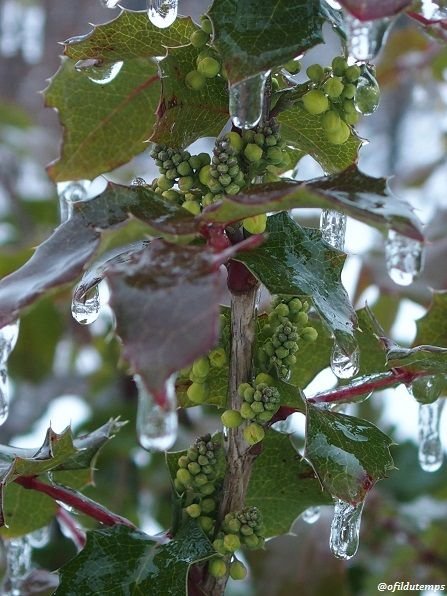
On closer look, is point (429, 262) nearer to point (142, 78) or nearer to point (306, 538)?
point (306, 538)

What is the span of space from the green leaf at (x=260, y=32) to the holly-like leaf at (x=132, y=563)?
33 centimetres

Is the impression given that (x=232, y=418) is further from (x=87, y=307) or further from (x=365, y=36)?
(x=365, y=36)

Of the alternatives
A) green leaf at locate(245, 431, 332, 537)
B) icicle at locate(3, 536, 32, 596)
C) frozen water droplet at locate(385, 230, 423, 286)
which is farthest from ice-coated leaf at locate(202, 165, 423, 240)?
icicle at locate(3, 536, 32, 596)

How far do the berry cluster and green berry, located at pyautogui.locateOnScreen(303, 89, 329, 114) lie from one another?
0.14 meters

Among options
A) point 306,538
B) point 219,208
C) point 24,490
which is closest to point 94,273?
point 219,208

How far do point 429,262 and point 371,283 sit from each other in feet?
0.35

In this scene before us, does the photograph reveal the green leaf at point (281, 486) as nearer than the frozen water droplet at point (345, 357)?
No

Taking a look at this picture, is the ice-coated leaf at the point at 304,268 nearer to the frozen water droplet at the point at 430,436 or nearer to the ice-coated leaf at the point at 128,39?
the ice-coated leaf at the point at 128,39

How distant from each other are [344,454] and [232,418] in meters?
0.09

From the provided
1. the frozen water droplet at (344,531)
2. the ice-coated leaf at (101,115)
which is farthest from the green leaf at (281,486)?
the ice-coated leaf at (101,115)

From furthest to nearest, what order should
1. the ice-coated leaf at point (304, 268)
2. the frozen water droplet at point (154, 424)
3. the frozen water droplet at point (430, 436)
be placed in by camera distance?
the frozen water droplet at point (430, 436)
the ice-coated leaf at point (304, 268)
the frozen water droplet at point (154, 424)

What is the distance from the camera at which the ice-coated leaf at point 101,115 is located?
2.24ft

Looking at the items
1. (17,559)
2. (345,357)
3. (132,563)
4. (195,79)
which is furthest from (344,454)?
(17,559)

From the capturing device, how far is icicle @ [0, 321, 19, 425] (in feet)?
1.68
